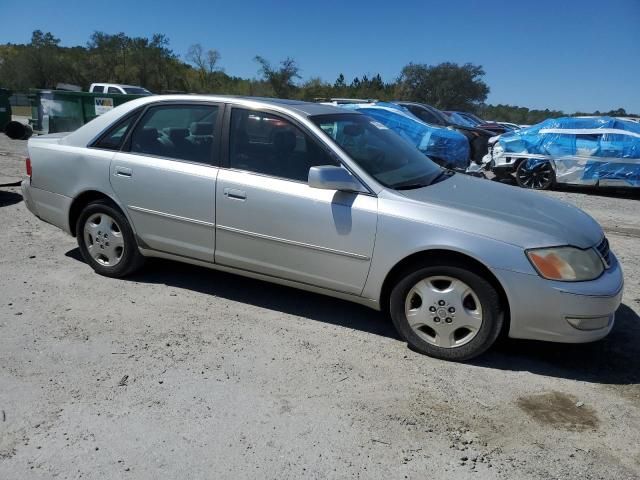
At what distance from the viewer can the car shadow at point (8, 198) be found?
751 cm

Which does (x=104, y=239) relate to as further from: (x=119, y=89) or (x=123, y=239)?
(x=119, y=89)

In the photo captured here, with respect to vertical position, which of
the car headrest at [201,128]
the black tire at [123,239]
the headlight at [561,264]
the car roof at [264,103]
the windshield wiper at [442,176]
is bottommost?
the black tire at [123,239]

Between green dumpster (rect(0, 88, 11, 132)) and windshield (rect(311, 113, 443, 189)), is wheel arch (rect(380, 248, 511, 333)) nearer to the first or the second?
windshield (rect(311, 113, 443, 189))

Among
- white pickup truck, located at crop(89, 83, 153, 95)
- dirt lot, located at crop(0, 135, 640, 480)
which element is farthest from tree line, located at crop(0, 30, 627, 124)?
dirt lot, located at crop(0, 135, 640, 480)

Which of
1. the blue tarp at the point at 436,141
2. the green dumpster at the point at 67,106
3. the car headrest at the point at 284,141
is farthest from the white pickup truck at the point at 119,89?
the car headrest at the point at 284,141

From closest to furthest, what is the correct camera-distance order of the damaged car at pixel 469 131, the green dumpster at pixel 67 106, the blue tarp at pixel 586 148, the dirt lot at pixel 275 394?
the dirt lot at pixel 275 394 < the blue tarp at pixel 586 148 < the green dumpster at pixel 67 106 < the damaged car at pixel 469 131

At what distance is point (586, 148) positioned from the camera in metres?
11.3

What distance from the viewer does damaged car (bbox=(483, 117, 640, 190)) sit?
10.9 meters

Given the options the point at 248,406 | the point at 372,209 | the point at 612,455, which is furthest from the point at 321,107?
the point at 612,455

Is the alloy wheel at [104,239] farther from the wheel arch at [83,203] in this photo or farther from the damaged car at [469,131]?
the damaged car at [469,131]

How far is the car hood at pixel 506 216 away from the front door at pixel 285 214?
45 centimetres

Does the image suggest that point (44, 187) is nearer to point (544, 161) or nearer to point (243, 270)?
point (243, 270)

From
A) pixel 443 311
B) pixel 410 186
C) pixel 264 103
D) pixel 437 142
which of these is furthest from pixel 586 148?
pixel 443 311

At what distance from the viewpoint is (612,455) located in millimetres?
2670
